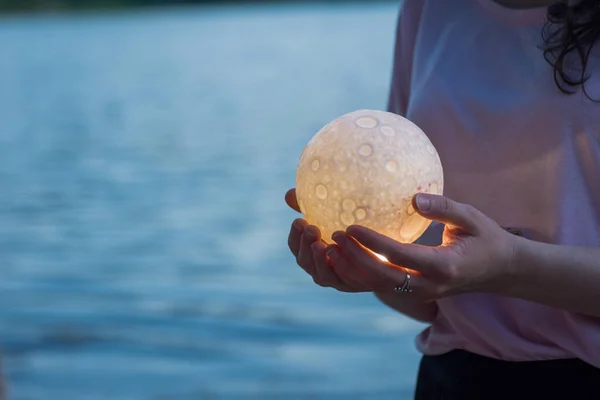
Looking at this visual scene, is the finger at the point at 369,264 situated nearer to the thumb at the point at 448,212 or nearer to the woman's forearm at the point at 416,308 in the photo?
the thumb at the point at 448,212

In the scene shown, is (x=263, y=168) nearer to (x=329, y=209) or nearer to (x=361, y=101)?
(x=361, y=101)

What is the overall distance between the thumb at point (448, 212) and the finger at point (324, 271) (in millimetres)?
169

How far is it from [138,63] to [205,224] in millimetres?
26333

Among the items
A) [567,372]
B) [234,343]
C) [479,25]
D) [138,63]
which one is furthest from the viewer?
[138,63]

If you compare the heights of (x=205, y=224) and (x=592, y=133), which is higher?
(x=592, y=133)

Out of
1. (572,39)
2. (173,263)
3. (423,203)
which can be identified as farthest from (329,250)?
(173,263)

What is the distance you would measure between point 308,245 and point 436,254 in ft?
→ 0.74

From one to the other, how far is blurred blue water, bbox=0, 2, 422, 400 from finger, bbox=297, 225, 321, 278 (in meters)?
3.91

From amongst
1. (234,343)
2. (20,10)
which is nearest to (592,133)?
(234,343)

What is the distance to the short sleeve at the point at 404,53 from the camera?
1.98 meters

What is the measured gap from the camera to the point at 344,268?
→ 1.56 m

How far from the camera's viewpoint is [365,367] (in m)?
5.84

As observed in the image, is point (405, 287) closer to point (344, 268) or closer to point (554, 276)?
point (344, 268)

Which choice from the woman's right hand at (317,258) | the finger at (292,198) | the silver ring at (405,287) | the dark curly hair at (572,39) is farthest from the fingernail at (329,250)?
the dark curly hair at (572,39)
